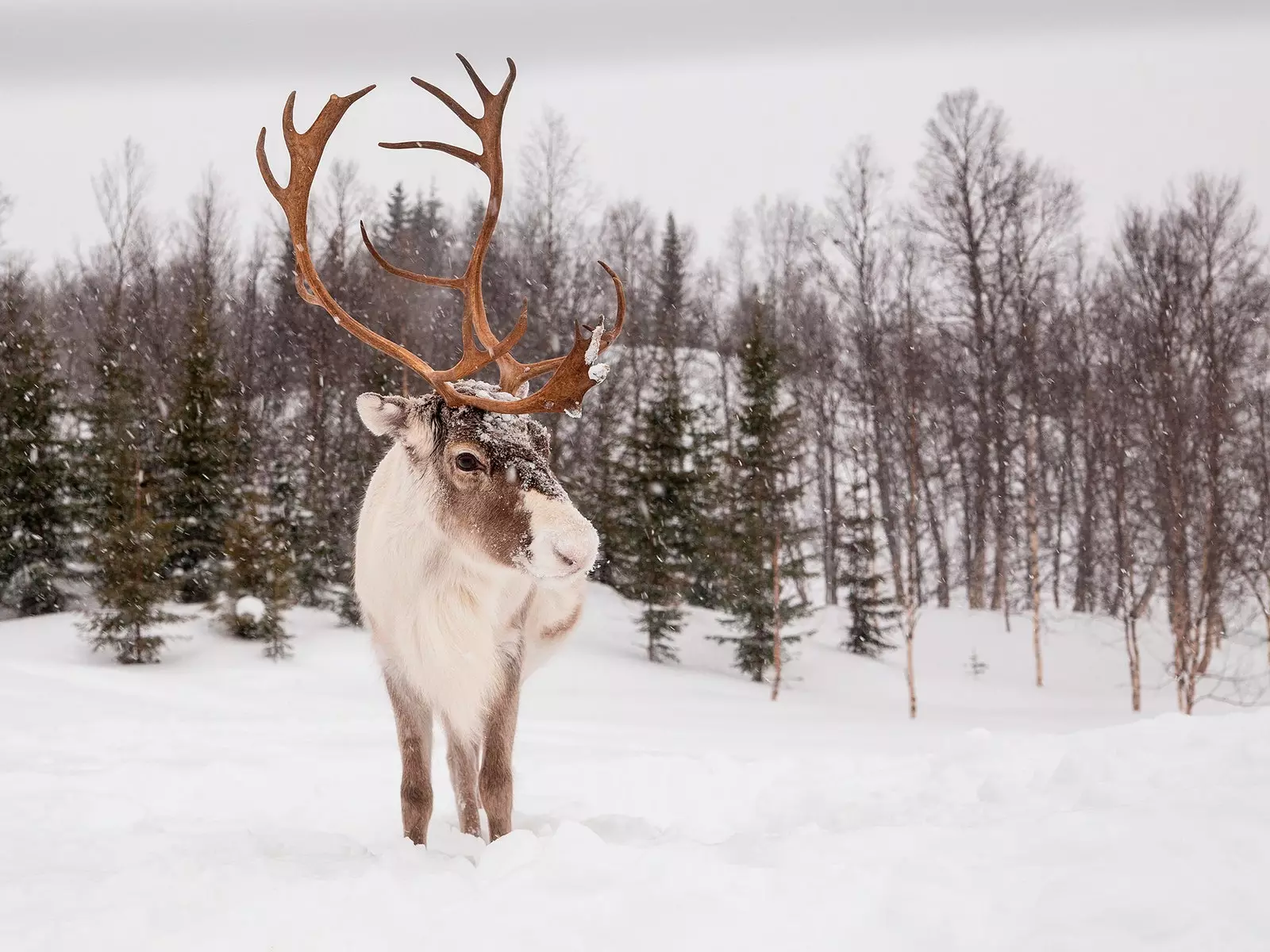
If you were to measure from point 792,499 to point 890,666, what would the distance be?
5.44m

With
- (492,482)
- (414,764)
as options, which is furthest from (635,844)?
(492,482)

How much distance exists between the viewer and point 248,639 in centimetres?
1634

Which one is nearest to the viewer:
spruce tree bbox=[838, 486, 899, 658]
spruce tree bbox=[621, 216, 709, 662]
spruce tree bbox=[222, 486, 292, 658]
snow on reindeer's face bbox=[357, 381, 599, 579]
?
snow on reindeer's face bbox=[357, 381, 599, 579]

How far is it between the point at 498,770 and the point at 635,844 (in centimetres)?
75

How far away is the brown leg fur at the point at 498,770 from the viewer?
13.0 feet

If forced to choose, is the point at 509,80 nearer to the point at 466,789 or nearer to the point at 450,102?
the point at 450,102

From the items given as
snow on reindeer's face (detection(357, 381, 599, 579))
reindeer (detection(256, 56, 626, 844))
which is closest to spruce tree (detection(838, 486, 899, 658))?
reindeer (detection(256, 56, 626, 844))

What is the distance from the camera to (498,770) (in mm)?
4000

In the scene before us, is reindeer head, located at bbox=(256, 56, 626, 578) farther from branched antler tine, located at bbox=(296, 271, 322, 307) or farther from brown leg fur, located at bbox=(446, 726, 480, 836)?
brown leg fur, located at bbox=(446, 726, 480, 836)

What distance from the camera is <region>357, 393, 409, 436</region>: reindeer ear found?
3.80m

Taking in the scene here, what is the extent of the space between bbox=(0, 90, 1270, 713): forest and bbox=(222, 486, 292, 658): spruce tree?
60 millimetres

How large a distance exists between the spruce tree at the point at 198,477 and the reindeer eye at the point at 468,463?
17251mm

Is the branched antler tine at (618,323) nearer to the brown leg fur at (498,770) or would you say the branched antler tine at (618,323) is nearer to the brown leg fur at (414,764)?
the brown leg fur at (498,770)

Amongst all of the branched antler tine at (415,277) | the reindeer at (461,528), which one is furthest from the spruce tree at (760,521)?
the reindeer at (461,528)
